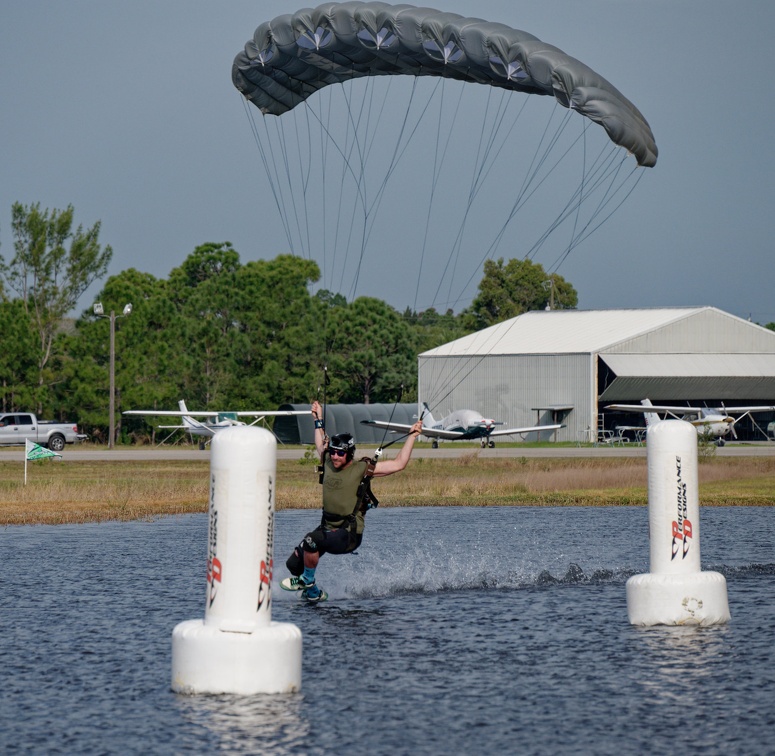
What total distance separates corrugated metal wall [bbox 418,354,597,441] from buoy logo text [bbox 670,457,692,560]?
199 feet

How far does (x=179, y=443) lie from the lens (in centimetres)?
7906

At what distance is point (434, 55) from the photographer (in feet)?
74.7

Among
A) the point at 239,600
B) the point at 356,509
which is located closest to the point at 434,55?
the point at 356,509

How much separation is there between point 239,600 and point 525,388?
228 feet

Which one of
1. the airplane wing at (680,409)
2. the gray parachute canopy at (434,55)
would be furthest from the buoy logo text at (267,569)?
the airplane wing at (680,409)

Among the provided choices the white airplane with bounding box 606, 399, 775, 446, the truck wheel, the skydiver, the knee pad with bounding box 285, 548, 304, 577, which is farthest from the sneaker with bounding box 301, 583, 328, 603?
the truck wheel

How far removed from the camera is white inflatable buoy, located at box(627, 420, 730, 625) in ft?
45.6

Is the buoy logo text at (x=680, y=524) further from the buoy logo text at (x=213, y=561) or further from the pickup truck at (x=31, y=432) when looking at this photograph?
the pickup truck at (x=31, y=432)

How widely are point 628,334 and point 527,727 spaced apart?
7249cm

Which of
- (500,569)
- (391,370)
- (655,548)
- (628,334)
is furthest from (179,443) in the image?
(655,548)

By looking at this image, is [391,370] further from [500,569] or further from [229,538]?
[229,538]

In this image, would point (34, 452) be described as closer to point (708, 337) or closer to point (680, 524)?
point (680, 524)

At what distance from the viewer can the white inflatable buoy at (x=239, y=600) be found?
35.1ft

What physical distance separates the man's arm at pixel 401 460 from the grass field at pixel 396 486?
1397 cm
